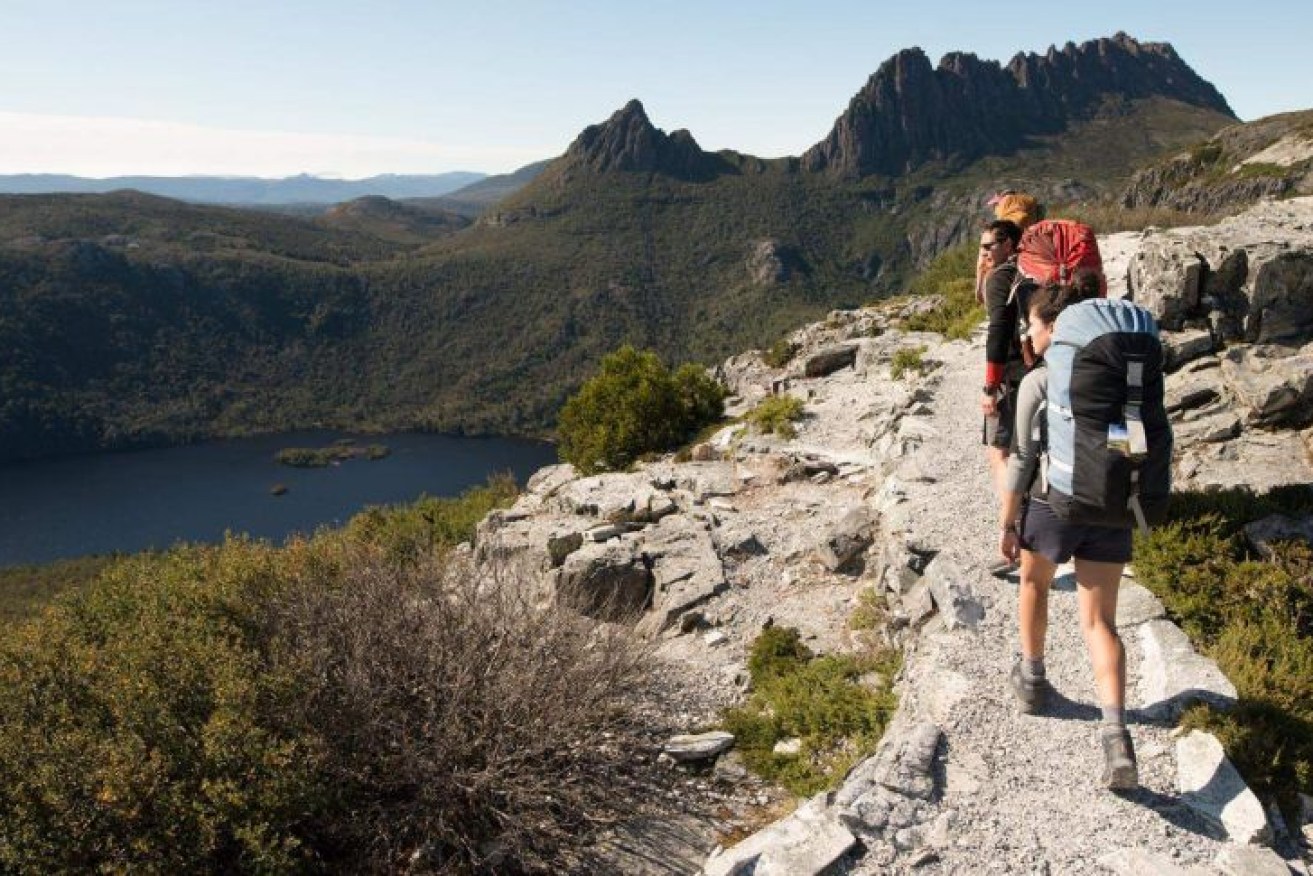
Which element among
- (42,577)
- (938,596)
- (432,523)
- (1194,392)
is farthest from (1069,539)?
(42,577)

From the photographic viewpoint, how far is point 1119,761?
4375 millimetres

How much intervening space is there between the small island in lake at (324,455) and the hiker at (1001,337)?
115958 millimetres

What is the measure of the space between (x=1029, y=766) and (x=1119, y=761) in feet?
1.78

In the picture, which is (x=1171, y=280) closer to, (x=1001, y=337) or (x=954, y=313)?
(x=1001, y=337)

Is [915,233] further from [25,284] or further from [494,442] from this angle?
[25,284]

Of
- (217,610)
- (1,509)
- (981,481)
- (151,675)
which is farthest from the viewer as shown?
(1,509)

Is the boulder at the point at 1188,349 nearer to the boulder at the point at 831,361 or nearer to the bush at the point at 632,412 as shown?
the boulder at the point at 831,361

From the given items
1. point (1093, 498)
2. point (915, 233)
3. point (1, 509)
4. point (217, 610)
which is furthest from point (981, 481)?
point (915, 233)

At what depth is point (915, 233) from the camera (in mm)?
179375

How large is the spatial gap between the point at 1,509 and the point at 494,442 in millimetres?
63693

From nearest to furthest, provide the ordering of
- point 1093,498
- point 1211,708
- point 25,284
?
point 1093,498 → point 1211,708 → point 25,284

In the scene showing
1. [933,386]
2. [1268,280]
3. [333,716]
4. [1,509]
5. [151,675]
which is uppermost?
[1268,280]

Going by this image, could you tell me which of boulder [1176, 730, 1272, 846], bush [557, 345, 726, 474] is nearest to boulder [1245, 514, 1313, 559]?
boulder [1176, 730, 1272, 846]

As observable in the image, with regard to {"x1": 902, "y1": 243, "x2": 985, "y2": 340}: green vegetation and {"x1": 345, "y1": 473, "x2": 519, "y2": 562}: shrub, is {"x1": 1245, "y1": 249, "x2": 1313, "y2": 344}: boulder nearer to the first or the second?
{"x1": 902, "y1": 243, "x2": 985, "y2": 340}: green vegetation
